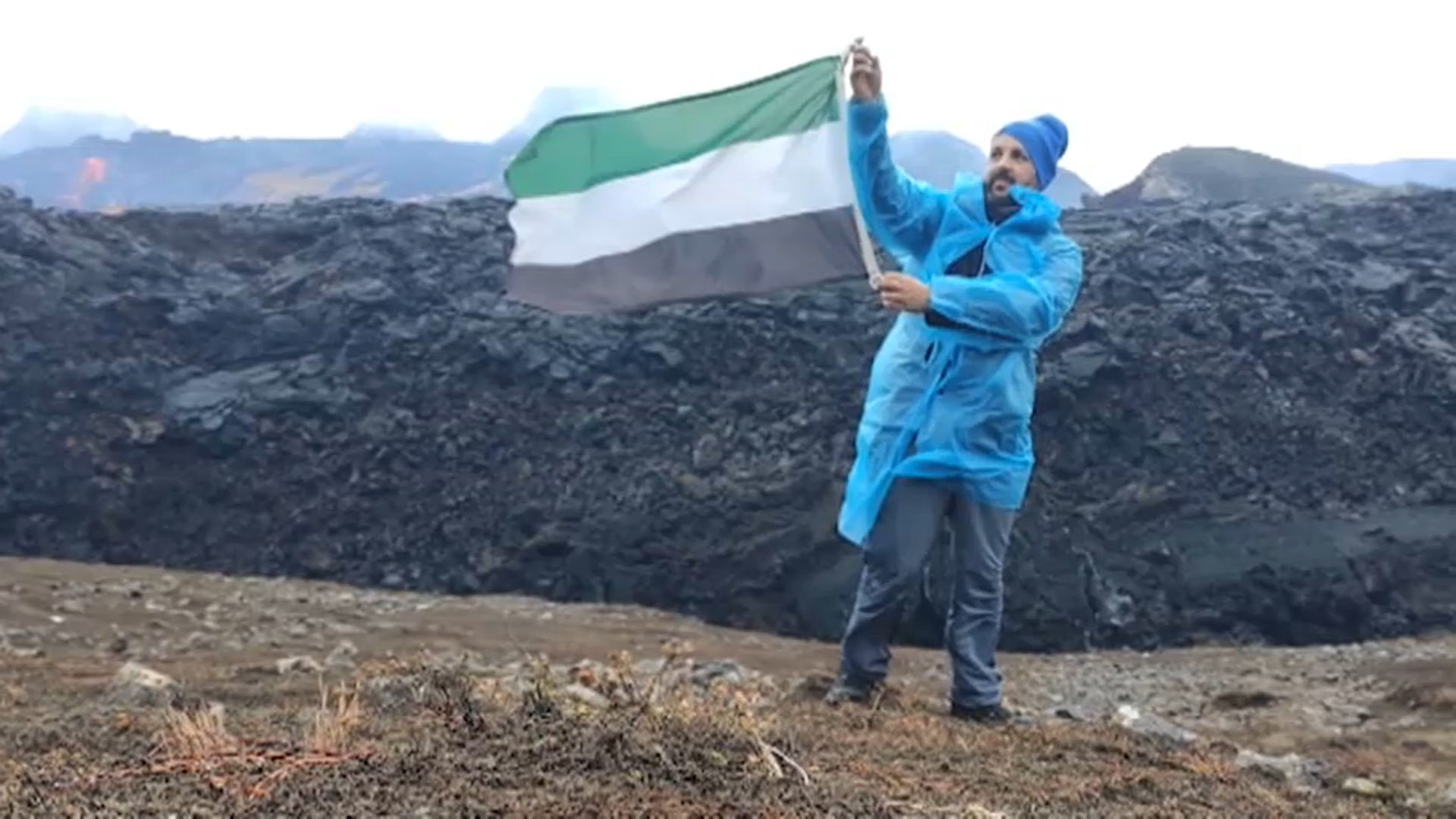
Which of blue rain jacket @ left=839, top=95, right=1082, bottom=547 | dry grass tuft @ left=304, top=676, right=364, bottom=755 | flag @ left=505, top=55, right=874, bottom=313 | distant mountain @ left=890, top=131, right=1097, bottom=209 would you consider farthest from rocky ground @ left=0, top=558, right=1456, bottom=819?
distant mountain @ left=890, top=131, right=1097, bottom=209

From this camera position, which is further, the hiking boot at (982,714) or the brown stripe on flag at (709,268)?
the brown stripe on flag at (709,268)

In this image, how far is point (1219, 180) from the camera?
2145cm

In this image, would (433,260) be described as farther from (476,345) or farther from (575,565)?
(575,565)

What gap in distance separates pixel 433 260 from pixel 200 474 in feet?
10.1

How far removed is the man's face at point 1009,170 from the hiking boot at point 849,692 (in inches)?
55.1

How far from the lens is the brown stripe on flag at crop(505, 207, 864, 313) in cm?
429

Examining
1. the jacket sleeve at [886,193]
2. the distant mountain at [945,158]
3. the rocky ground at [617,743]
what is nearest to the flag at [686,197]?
the jacket sleeve at [886,193]

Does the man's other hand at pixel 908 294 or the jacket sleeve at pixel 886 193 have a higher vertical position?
the jacket sleeve at pixel 886 193

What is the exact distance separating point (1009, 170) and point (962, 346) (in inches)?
20.6

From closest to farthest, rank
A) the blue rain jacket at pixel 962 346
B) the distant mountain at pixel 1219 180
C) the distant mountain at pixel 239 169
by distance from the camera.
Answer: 1. the blue rain jacket at pixel 962 346
2. the distant mountain at pixel 1219 180
3. the distant mountain at pixel 239 169

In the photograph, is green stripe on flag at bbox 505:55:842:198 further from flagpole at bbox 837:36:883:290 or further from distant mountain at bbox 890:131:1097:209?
distant mountain at bbox 890:131:1097:209

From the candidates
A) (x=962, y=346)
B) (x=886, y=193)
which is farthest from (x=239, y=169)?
(x=962, y=346)

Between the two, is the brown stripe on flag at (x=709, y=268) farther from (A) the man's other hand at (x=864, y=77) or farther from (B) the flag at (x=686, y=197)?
(A) the man's other hand at (x=864, y=77)

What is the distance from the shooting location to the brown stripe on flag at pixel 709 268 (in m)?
A: 4.29
